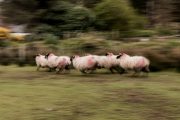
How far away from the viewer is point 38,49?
1889cm

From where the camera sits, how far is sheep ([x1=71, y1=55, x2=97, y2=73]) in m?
14.8

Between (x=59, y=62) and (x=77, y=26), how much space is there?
1388 centimetres

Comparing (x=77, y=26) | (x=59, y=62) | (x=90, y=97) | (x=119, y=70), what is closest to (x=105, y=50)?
(x=119, y=70)

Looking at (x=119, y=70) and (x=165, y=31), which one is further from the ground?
(x=165, y=31)

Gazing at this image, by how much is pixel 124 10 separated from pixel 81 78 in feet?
50.7

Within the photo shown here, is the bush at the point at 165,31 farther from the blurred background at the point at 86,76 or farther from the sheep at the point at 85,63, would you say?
the sheep at the point at 85,63

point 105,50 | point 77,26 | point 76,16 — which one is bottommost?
point 105,50

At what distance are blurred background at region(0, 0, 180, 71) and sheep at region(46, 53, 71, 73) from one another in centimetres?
213

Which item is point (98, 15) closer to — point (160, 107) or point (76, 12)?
point (76, 12)

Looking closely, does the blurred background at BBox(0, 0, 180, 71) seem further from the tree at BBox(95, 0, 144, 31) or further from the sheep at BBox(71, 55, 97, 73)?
the sheep at BBox(71, 55, 97, 73)

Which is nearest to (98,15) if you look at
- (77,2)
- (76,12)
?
(76,12)

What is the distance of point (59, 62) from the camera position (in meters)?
15.4

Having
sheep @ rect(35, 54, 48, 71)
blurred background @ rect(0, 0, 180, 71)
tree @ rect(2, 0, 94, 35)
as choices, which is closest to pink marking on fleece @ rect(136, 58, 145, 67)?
blurred background @ rect(0, 0, 180, 71)

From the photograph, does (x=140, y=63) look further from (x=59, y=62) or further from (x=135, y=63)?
(x=59, y=62)
